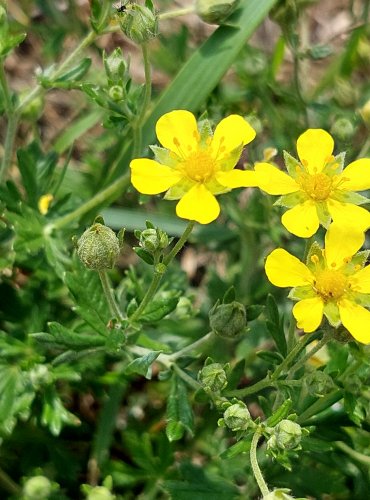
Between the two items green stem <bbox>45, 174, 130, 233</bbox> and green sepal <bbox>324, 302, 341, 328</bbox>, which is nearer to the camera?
green sepal <bbox>324, 302, 341, 328</bbox>

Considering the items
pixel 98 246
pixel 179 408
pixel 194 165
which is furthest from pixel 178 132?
pixel 179 408

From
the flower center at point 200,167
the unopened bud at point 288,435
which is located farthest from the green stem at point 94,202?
the unopened bud at point 288,435

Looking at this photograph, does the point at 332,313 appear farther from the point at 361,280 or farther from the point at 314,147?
the point at 314,147

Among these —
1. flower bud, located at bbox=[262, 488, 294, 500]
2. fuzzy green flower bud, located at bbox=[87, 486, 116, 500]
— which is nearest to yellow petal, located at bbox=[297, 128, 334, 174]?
flower bud, located at bbox=[262, 488, 294, 500]

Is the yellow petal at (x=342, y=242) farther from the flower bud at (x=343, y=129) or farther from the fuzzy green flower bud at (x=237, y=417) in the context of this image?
the flower bud at (x=343, y=129)

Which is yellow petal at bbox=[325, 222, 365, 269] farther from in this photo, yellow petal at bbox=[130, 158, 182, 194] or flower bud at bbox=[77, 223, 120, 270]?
flower bud at bbox=[77, 223, 120, 270]

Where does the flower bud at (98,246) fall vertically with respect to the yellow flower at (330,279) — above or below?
above

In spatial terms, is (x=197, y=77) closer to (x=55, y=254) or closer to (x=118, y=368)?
(x=55, y=254)
